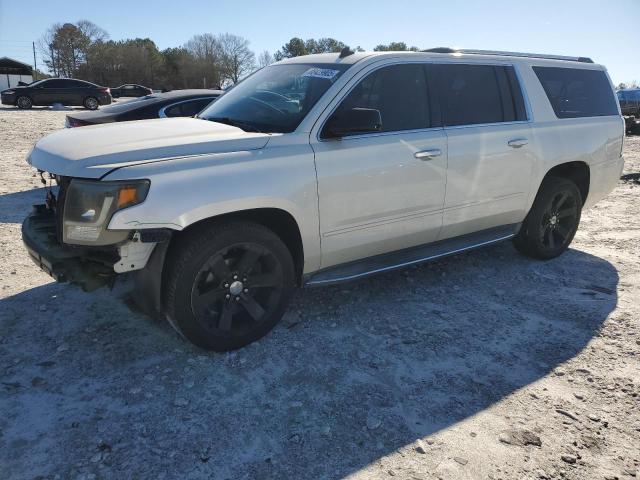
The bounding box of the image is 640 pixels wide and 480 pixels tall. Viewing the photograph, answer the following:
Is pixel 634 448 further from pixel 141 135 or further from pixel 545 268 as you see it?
pixel 141 135

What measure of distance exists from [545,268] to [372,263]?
7.38 feet

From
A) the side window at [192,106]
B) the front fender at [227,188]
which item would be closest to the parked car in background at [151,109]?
the side window at [192,106]

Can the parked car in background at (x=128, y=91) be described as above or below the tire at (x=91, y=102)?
above

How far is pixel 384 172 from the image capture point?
3.71 metres

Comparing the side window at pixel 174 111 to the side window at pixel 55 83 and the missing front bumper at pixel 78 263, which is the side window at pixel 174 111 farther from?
the side window at pixel 55 83

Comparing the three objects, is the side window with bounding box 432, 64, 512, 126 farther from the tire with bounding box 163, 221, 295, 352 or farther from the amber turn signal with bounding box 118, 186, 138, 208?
the amber turn signal with bounding box 118, 186, 138, 208

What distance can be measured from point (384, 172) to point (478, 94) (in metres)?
1.39

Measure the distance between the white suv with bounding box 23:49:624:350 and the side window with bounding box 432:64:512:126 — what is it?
0.01m

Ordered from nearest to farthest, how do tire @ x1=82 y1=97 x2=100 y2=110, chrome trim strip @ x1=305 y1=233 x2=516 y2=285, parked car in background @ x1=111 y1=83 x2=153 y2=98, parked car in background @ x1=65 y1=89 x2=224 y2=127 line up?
chrome trim strip @ x1=305 y1=233 x2=516 y2=285 < parked car in background @ x1=65 y1=89 x2=224 y2=127 < tire @ x1=82 y1=97 x2=100 y2=110 < parked car in background @ x1=111 y1=83 x2=153 y2=98

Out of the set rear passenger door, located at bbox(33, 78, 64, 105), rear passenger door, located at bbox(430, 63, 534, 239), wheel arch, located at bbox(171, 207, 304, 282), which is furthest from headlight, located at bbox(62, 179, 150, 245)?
rear passenger door, located at bbox(33, 78, 64, 105)

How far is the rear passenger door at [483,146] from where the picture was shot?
418 cm

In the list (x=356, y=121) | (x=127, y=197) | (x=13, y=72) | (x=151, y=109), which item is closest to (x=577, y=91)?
(x=356, y=121)

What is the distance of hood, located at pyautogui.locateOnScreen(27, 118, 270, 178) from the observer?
A: 2.90 metres

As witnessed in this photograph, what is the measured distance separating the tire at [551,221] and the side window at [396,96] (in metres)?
1.78
